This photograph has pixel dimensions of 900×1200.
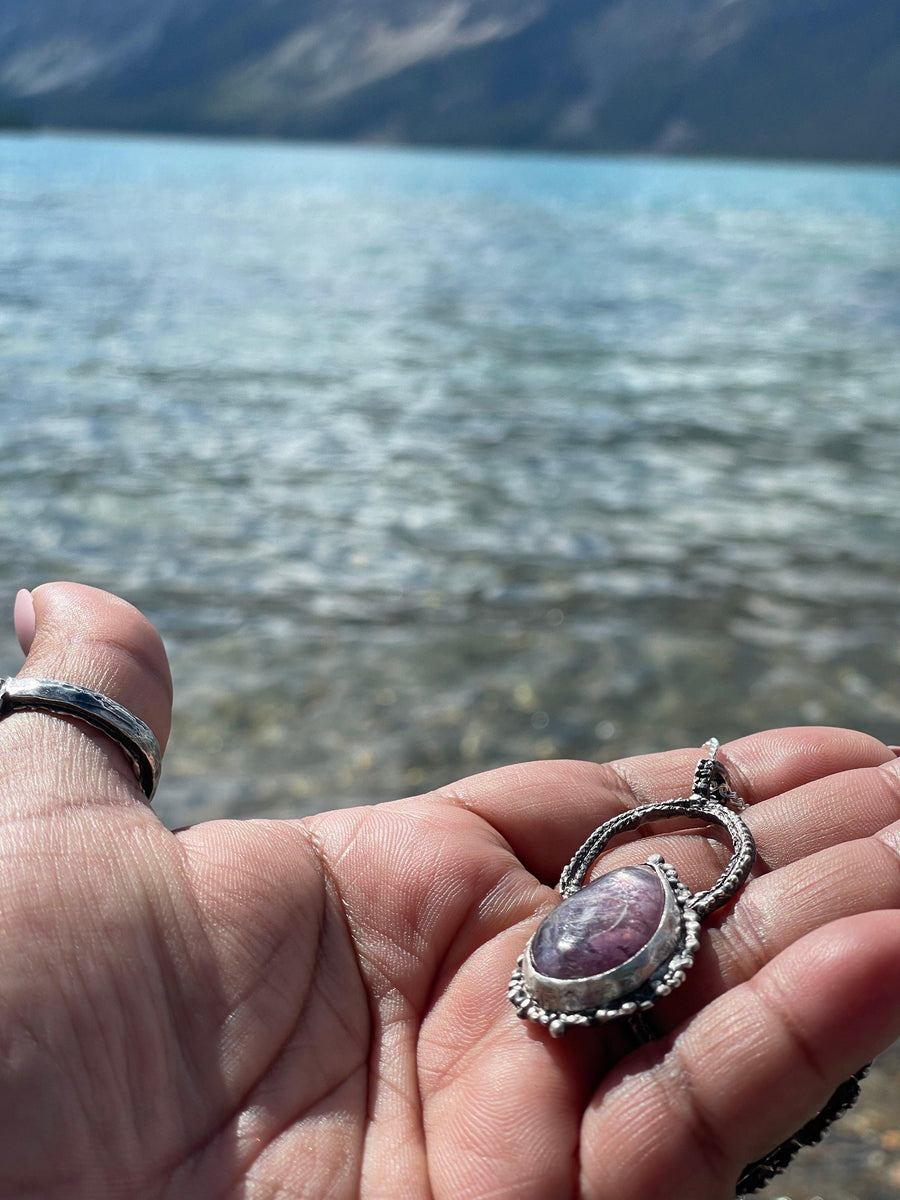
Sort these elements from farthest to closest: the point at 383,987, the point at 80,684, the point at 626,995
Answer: the point at 80,684
the point at 383,987
the point at 626,995

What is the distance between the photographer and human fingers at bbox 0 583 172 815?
276 centimetres

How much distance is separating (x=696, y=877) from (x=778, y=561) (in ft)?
19.4

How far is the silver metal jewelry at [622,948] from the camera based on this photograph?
7.75ft

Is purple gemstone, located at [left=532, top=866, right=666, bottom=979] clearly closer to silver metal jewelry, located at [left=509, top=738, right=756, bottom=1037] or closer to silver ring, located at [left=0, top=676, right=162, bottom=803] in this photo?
silver metal jewelry, located at [left=509, top=738, right=756, bottom=1037]

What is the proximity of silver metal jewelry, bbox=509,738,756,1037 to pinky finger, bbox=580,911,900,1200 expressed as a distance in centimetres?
22

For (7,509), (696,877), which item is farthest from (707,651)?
(7,509)

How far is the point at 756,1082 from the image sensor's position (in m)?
2.11

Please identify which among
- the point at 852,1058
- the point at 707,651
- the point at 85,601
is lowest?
the point at 707,651

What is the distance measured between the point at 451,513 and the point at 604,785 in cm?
615

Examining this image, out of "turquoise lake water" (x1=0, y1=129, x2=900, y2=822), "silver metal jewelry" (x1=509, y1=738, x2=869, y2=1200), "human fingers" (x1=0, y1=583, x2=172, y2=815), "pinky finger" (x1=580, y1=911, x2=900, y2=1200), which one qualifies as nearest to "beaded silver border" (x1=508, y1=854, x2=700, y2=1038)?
"silver metal jewelry" (x1=509, y1=738, x2=869, y2=1200)

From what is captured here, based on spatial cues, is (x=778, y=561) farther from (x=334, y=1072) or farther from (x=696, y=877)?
(x=334, y=1072)

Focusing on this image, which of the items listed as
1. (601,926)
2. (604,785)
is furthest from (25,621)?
(601,926)

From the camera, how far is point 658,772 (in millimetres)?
3289

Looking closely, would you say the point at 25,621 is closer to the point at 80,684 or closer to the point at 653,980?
the point at 80,684
